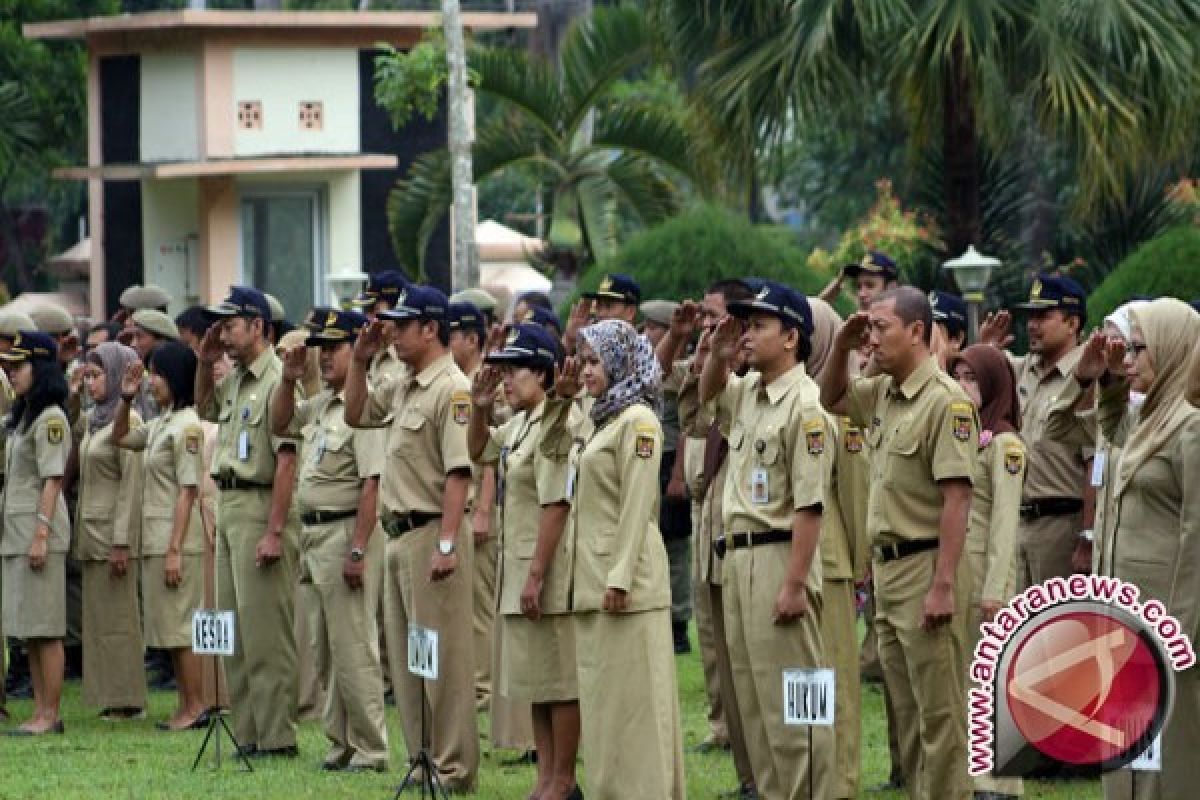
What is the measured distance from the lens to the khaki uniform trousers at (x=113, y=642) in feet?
49.6

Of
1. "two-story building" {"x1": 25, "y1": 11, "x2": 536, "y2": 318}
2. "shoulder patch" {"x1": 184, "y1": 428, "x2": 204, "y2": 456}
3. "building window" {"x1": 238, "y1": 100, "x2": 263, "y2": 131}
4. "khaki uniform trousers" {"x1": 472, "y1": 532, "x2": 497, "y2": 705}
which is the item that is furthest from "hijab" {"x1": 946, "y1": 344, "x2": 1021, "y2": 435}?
"building window" {"x1": 238, "y1": 100, "x2": 263, "y2": 131}

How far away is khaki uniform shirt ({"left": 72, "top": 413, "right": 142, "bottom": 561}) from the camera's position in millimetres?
14938

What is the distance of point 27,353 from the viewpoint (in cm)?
1439

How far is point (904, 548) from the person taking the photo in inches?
403

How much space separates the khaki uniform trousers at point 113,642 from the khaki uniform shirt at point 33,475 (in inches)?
21.8

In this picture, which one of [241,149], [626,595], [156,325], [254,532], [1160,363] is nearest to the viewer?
[1160,363]

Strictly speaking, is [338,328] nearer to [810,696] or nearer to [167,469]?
[167,469]

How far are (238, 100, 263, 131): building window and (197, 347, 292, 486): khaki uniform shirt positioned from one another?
15464 mm

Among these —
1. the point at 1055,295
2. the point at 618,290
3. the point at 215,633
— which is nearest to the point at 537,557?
the point at 215,633

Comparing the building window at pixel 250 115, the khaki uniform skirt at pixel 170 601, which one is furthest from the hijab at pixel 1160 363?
the building window at pixel 250 115

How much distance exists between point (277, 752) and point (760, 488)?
404 centimetres

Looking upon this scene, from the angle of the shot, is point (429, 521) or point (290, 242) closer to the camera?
point (429, 521)

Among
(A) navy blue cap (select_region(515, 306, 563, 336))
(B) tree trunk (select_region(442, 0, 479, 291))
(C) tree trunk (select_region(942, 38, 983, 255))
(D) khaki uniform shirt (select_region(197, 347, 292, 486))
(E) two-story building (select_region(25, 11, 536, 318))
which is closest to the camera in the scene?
(D) khaki uniform shirt (select_region(197, 347, 292, 486))

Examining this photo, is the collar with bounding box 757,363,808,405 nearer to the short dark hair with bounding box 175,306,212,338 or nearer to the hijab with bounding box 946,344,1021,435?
the hijab with bounding box 946,344,1021,435
